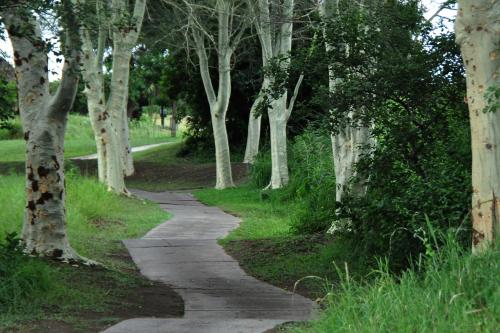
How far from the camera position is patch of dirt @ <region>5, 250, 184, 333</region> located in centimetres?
825

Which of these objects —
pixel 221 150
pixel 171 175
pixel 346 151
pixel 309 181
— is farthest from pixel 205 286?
pixel 171 175

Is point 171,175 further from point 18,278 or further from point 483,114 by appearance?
point 483,114

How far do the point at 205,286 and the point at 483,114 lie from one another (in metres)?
5.32

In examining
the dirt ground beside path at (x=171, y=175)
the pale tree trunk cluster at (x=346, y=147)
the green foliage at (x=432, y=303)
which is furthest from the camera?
the dirt ground beside path at (x=171, y=175)

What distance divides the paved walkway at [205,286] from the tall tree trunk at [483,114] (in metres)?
2.17

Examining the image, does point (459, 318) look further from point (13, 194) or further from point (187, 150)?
point (187, 150)

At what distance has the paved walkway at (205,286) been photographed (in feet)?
27.2

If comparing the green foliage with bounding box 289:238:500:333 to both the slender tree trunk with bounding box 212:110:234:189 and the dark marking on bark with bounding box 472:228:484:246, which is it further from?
the slender tree trunk with bounding box 212:110:234:189

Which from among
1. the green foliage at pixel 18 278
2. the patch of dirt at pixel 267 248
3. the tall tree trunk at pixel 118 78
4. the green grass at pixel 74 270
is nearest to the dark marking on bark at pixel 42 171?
the green grass at pixel 74 270

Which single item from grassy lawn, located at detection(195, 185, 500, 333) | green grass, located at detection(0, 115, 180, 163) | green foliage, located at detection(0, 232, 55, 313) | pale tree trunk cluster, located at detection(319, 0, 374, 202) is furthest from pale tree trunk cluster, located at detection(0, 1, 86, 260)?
green grass, located at detection(0, 115, 180, 163)

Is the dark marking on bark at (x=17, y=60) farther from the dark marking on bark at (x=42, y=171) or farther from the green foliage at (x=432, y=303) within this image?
the green foliage at (x=432, y=303)

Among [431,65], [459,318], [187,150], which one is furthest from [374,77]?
[187,150]

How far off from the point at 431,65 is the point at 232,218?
11980 mm

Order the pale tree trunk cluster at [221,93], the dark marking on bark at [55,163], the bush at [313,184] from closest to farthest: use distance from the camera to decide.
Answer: the dark marking on bark at [55,163], the bush at [313,184], the pale tree trunk cluster at [221,93]
